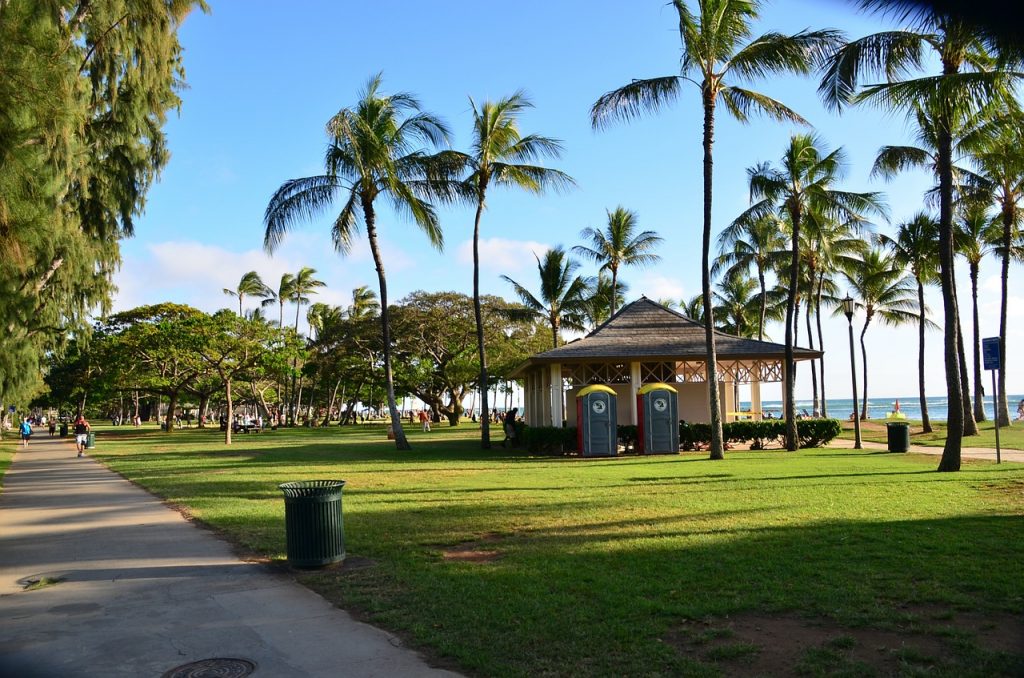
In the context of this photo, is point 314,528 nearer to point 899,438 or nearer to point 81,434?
point 899,438

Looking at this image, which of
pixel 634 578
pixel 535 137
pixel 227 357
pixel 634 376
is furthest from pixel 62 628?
pixel 227 357

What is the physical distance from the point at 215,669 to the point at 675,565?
4329 millimetres

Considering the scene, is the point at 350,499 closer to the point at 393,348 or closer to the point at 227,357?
the point at 227,357

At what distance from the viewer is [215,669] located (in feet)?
16.1

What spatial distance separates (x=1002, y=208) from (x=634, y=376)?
16.8 m

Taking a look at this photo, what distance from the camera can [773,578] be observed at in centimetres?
668

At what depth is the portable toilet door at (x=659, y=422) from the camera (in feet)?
73.8

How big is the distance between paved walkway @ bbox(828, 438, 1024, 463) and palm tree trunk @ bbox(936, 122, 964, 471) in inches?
113

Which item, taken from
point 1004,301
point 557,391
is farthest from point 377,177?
point 1004,301

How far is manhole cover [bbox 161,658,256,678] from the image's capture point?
15.8ft

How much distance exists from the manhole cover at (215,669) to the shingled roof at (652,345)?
19.3 m

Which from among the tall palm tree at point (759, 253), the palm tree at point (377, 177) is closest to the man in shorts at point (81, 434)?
the palm tree at point (377, 177)

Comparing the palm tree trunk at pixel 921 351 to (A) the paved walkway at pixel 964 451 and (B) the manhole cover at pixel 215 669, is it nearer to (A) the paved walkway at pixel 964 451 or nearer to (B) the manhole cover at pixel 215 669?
(A) the paved walkway at pixel 964 451

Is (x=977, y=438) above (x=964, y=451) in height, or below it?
below
